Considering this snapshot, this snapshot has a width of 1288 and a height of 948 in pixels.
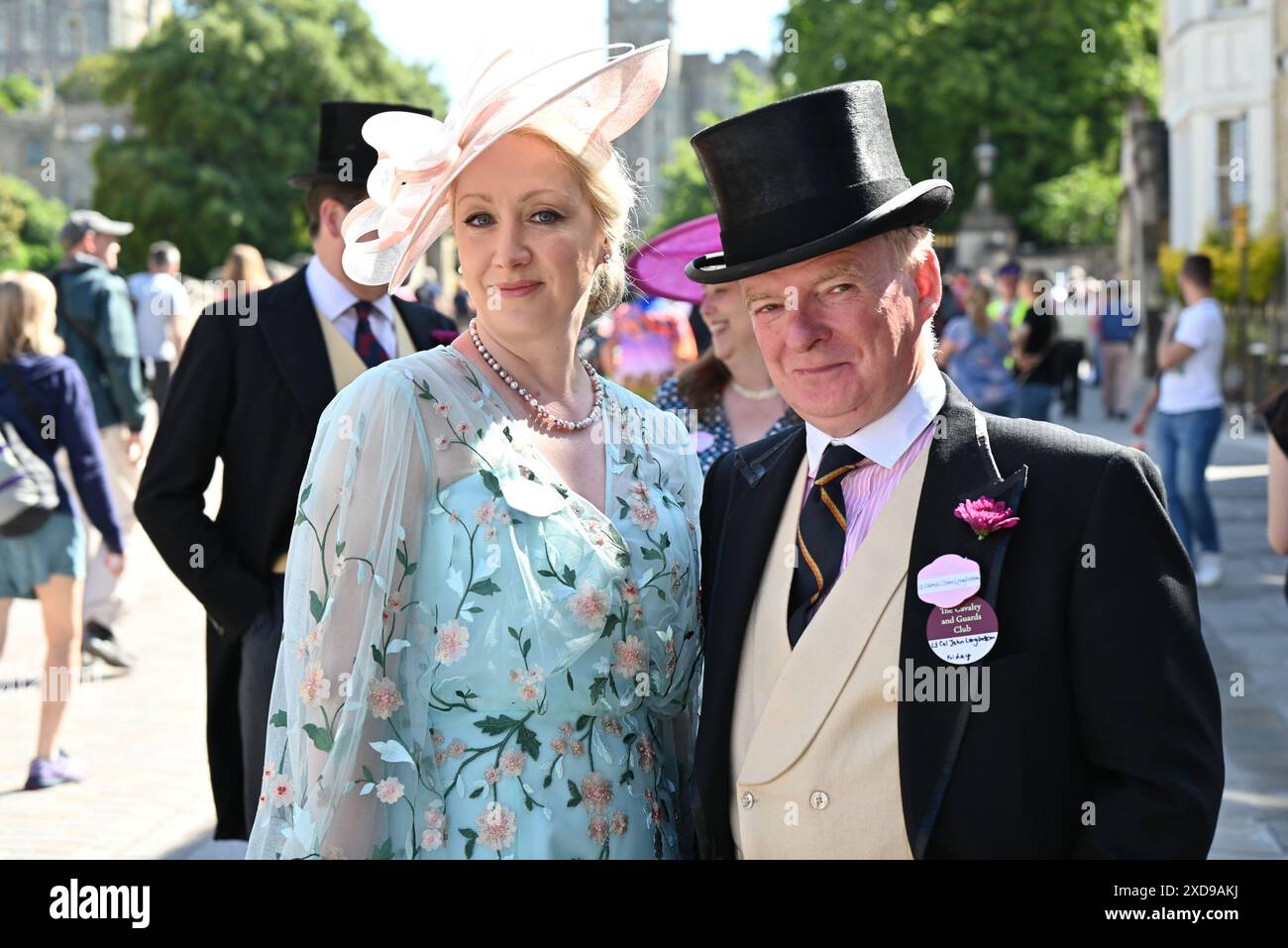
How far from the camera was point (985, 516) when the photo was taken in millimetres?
2422

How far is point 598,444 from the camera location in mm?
3168

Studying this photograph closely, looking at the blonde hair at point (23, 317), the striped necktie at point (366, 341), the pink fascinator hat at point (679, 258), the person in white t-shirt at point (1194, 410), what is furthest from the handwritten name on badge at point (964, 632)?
the person in white t-shirt at point (1194, 410)

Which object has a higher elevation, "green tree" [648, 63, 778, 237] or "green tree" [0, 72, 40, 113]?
"green tree" [0, 72, 40, 113]

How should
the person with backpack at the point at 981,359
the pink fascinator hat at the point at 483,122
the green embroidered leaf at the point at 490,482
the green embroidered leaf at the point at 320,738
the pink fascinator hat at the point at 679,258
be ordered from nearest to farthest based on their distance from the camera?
the green embroidered leaf at the point at 320,738 → the green embroidered leaf at the point at 490,482 → the pink fascinator hat at the point at 483,122 → the pink fascinator hat at the point at 679,258 → the person with backpack at the point at 981,359

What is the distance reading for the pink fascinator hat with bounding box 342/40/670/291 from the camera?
2.94m

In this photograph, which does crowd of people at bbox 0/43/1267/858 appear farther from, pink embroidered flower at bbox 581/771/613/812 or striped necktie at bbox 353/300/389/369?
striped necktie at bbox 353/300/389/369

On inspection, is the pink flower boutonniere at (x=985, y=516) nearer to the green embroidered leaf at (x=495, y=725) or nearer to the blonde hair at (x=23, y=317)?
the green embroidered leaf at (x=495, y=725)

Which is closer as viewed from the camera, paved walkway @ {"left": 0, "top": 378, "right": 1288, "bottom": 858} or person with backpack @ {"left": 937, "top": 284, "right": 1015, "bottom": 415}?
paved walkway @ {"left": 0, "top": 378, "right": 1288, "bottom": 858}

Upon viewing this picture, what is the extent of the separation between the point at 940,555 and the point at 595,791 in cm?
74

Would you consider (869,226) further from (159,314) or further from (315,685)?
(159,314)

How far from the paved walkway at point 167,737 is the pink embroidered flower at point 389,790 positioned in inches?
129

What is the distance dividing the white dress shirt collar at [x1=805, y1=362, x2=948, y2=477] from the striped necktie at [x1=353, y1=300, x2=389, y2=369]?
230 centimetres

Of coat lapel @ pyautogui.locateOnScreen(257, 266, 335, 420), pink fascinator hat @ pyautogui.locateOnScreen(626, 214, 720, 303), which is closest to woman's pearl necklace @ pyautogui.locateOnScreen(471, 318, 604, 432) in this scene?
coat lapel @ pyautogui.locateOnScreen(257, 266, 335, 420)

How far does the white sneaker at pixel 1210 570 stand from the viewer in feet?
34.7
